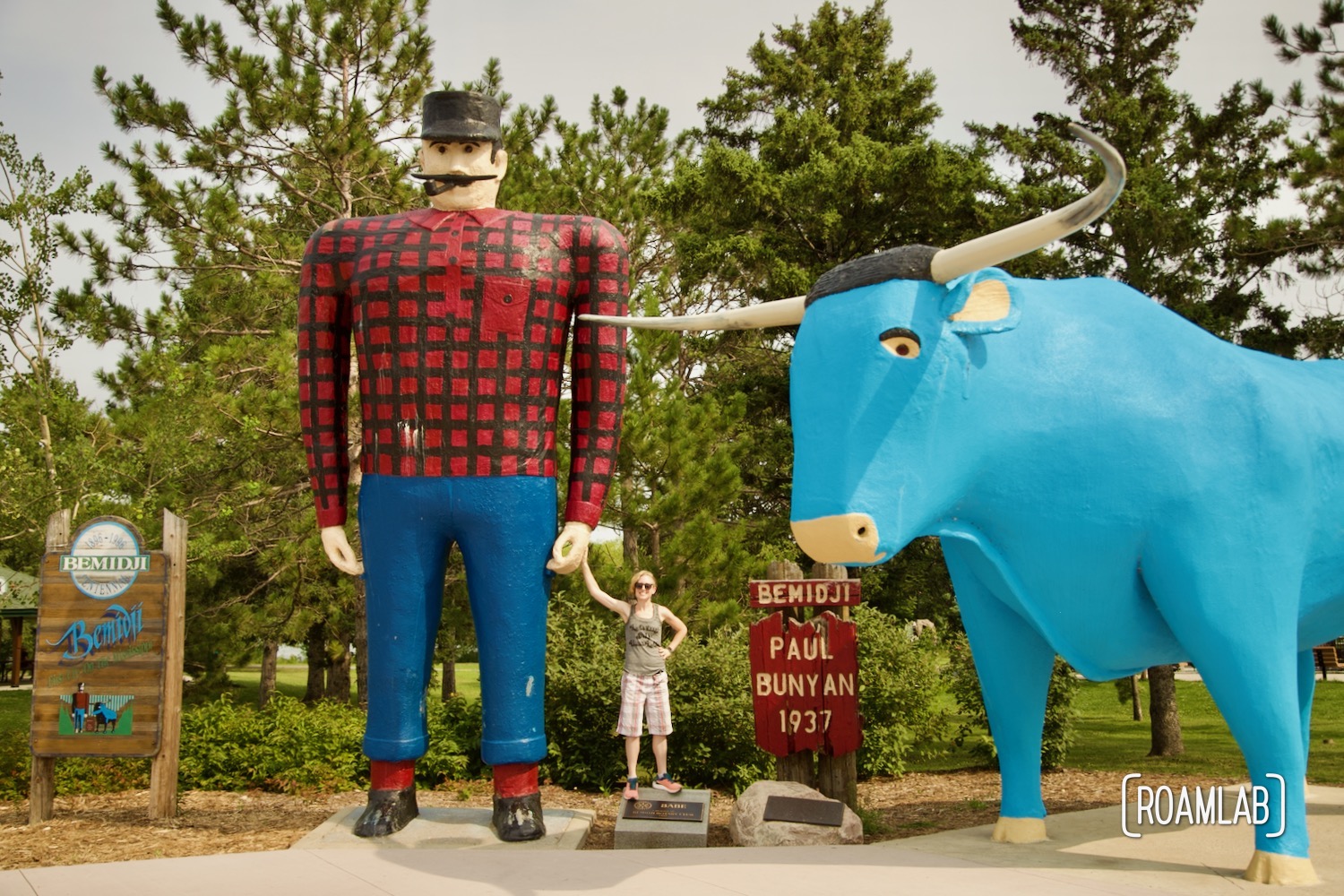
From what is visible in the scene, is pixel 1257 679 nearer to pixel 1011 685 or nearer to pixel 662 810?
pixel 1011 685

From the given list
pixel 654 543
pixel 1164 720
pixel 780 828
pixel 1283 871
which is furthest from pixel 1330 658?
pixel 1283 871

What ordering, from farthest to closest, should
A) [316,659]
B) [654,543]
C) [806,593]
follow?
[316,659] → [654,543] → [806,593]

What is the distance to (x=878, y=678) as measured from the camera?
9.16m

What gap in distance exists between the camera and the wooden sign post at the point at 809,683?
21.6 feet

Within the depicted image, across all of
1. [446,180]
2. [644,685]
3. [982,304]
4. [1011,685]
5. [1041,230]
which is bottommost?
[644,685]

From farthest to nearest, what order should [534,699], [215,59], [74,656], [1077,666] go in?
[215,59] < [74,656] < [534,699] < [1077,666]

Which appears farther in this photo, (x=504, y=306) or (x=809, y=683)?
(x=809, y=683)

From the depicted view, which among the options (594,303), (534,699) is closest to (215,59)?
(594,303)

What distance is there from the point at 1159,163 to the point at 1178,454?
860cm

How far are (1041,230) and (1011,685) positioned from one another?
7.81ft

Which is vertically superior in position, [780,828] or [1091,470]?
[1091,470]

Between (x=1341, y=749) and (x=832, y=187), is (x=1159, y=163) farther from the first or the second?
(x=1341, y=749)

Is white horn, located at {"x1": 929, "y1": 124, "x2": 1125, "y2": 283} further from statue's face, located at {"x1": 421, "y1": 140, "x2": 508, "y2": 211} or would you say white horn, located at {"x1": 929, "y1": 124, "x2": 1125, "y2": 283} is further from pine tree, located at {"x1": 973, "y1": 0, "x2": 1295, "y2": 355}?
pine tree, located at {"x1": 973, "y1": 0, "x2": 1295, "y2": 355}

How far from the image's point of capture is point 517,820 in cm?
550
